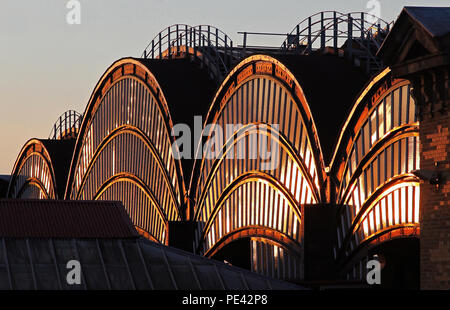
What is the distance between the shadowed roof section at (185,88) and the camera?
76562mm

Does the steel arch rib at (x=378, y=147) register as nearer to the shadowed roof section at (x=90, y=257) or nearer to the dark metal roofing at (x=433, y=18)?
the shadowed roof section at (x=90, y=257)

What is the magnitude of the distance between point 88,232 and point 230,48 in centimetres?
4226

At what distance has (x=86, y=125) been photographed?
99500 mm

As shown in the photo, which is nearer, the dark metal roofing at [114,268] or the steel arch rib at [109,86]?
the dark metal roofing at [114,268]

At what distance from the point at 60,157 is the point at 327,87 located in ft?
187

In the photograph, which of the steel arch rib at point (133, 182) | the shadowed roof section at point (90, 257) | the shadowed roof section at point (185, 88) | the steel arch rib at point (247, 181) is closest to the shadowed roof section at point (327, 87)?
the steel arch rib at point (247, 181)

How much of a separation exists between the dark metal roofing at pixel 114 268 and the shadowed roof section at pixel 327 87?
52.3 feet

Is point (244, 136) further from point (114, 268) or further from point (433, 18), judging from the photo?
point (433, 18)

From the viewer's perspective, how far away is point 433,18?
104 feet

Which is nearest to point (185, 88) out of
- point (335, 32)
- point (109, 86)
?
point (109, 86)

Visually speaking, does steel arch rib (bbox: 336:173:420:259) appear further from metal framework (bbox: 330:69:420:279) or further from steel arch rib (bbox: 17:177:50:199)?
steel arch rib (bbox: 17:177:50:199)

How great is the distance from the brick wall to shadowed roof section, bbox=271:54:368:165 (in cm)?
2044
